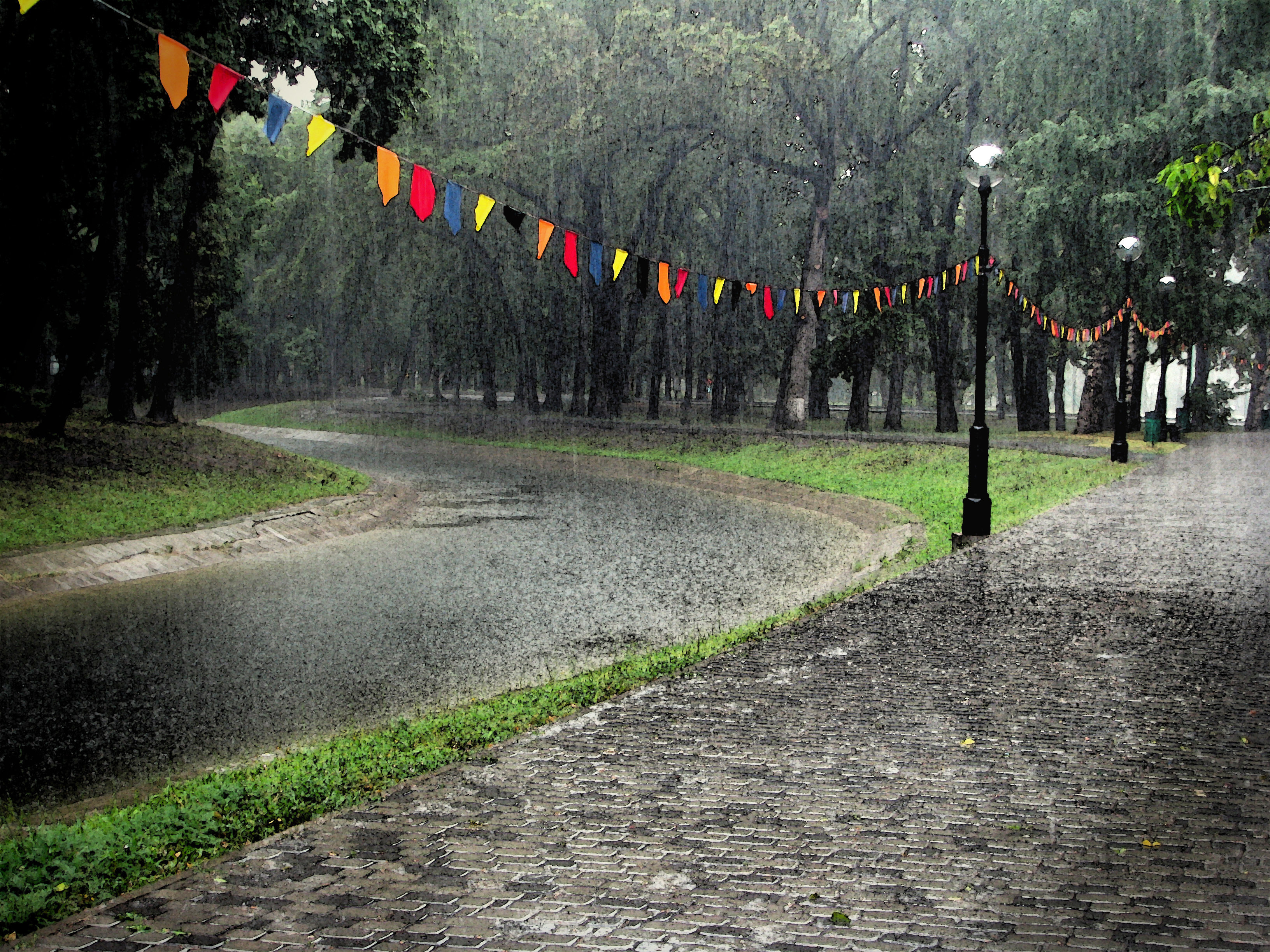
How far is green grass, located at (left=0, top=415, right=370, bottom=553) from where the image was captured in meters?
14.3

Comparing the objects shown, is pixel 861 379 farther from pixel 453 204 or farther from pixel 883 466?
pixel 453 204

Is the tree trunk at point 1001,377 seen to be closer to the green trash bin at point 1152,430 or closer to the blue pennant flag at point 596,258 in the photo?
the green trash bin at point 1152,430

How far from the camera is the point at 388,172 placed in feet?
38.8

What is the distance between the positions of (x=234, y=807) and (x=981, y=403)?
1178 cm

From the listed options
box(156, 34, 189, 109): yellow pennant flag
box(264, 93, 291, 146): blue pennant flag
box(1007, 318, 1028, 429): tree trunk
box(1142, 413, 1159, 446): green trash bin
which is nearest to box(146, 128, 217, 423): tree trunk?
box(264, 93, 291, 146): blue pennant flag

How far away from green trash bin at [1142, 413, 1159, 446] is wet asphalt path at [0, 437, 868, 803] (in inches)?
721

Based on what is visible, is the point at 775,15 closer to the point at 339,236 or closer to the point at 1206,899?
the point at 339,236

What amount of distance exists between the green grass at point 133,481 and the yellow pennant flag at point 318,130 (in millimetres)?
5886

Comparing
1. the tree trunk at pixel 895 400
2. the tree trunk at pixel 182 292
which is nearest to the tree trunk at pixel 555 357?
the tree trunk at pixel 895 400

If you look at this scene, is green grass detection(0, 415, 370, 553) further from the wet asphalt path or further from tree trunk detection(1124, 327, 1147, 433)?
tree trunk detection(1124, 327, 1147, 433)

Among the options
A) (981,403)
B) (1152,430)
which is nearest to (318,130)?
(981,403)

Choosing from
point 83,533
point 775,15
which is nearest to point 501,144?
point 775,15

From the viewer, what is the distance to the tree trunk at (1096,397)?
1467 inches

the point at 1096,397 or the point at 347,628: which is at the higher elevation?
the point at 1096,397
